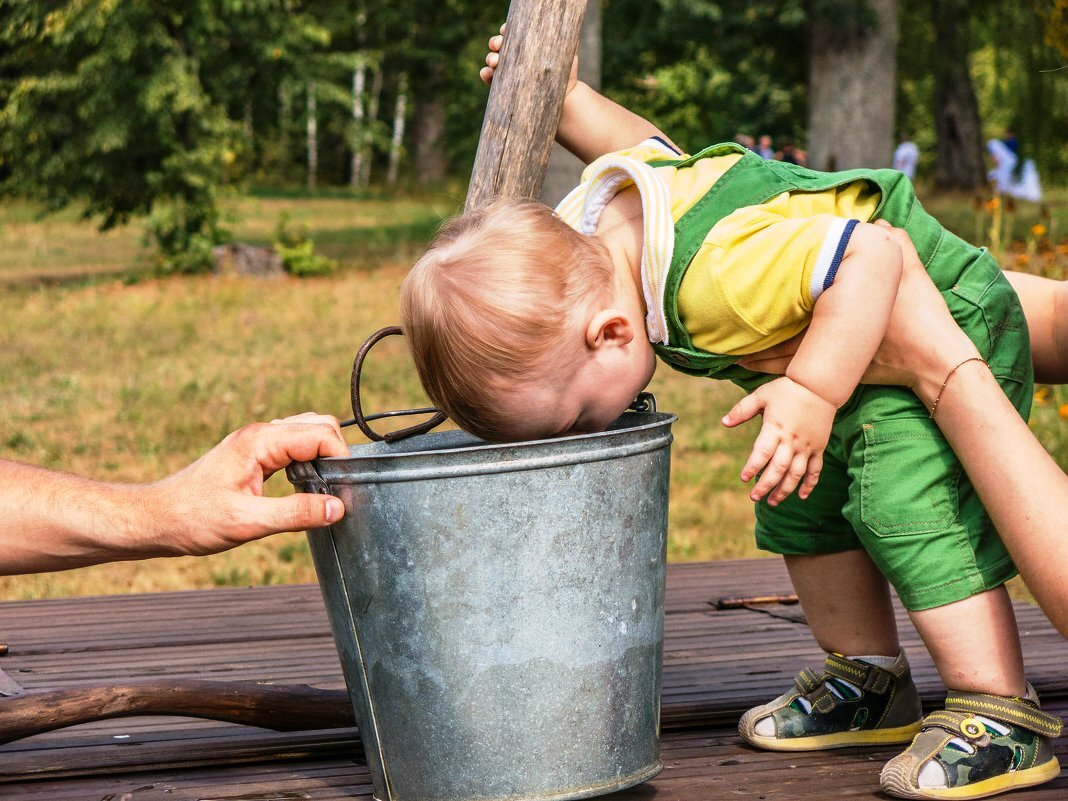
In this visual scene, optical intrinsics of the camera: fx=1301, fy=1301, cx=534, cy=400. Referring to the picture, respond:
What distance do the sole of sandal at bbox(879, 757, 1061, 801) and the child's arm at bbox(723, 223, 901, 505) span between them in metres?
0.46

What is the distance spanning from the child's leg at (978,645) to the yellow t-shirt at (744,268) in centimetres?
50

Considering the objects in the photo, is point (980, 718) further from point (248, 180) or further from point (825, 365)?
point (248, 180)

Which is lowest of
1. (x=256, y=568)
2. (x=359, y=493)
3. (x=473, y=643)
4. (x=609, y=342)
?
(x=256, y=568)

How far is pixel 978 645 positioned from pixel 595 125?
46.4 inches

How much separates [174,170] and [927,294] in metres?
11.1

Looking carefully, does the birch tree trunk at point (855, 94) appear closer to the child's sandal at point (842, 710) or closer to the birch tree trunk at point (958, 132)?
the birch tree trunk at point (958, 132)

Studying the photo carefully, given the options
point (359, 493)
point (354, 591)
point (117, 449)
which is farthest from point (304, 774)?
point (117, 449)

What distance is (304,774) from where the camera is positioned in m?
2.14

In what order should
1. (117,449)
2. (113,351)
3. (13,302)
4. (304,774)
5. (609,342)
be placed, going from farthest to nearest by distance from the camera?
(13,302), (113,351), (117,449), (304,774), (609,342)

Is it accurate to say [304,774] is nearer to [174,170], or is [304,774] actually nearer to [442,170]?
[174,170]

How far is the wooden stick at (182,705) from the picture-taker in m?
2.19

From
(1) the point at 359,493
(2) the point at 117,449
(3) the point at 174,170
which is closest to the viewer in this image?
(1) the point at 359,493

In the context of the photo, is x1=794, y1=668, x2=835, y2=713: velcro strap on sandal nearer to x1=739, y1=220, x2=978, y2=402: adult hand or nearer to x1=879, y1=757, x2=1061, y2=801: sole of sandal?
x1=879, y1=757, x2=1061, y2=801: sole of sandal

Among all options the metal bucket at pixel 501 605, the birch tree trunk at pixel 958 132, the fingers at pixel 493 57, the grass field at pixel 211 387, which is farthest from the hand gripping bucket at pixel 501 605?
the birch tree trunk at pixel 958 132
